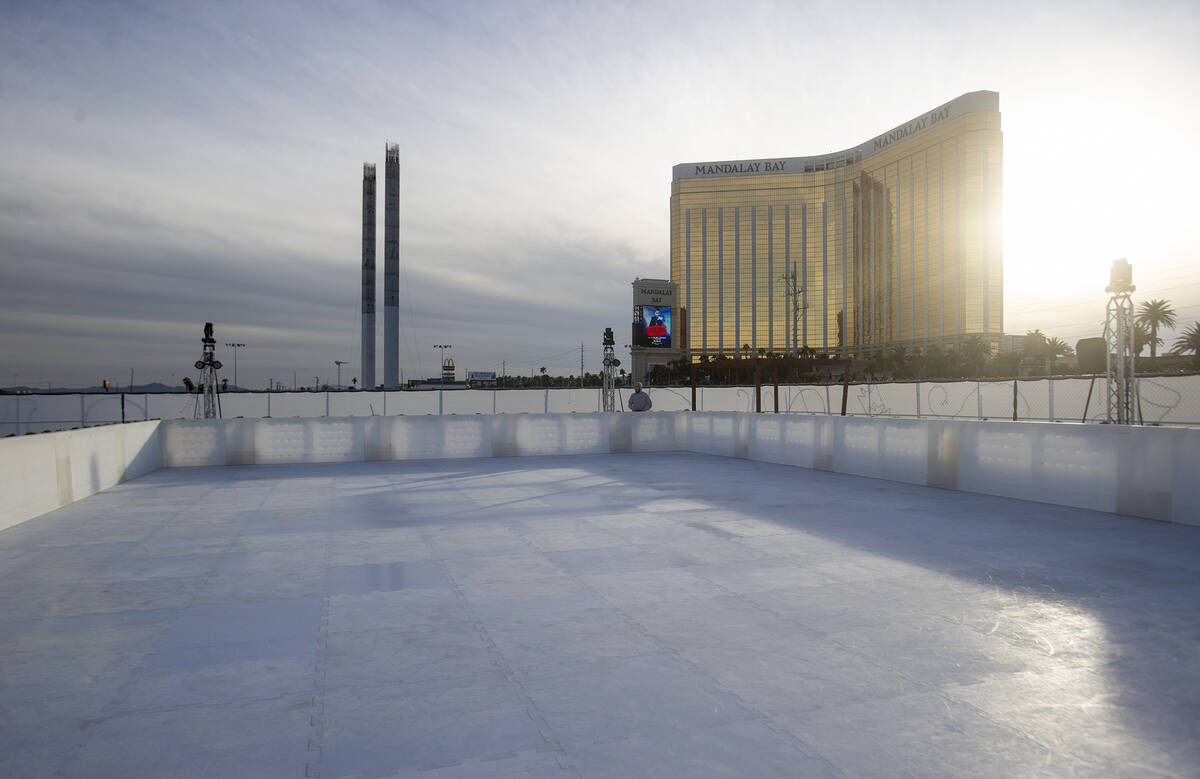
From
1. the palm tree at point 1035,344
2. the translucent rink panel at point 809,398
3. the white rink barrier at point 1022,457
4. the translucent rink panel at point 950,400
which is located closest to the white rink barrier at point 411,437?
the white rink barrier at point 1022,457

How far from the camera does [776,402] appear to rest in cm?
2342

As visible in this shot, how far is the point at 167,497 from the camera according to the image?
13453 mm

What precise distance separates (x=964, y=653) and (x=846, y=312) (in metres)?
207

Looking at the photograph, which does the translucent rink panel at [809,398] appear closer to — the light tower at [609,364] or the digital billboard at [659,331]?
the light tower at [609,364]

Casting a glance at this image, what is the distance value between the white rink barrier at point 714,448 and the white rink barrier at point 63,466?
25 mm

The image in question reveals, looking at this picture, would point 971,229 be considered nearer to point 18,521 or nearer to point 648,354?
point 648,354

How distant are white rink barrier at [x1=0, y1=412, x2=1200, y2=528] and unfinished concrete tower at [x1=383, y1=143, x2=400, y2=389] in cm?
9735

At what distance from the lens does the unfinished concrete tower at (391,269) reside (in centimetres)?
11456

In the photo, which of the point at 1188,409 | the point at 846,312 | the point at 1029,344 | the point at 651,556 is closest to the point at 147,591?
the point at 651,556

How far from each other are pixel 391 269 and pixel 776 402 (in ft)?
334

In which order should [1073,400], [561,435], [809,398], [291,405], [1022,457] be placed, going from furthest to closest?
1. [291,405]
2. [809,398]
3. [561,435]
4. [1073,400]
5. [1022,457]

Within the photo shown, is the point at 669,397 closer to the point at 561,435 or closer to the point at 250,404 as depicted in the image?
the point at 561,435

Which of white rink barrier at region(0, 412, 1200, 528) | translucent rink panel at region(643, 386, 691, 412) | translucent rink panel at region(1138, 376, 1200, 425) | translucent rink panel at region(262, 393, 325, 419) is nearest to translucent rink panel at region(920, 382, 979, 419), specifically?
translucent rink panel at region(1138, 376, 1200, 425)

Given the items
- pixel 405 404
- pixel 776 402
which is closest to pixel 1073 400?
pixel 776 402
